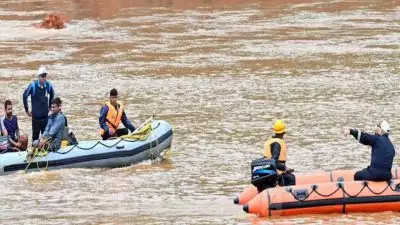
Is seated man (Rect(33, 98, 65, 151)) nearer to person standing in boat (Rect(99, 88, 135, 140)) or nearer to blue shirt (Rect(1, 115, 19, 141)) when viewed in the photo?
blue shirt (Rect(1, 115, 19, 141))

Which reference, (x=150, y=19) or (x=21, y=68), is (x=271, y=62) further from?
(x=150, y=19)

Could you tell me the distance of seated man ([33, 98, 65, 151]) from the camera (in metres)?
15.3

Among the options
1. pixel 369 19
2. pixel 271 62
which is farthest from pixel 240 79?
pixel 369 19

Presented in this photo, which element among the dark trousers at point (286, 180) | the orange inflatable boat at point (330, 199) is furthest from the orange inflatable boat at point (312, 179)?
the orange inflatable boat at point (330, 199)

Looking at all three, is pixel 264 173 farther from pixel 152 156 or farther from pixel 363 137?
pixel 152 156

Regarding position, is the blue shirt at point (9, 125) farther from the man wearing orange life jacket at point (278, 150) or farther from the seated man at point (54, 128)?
the man wearing orange life jacket at point (278, 150)

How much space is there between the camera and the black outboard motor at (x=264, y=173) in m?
12.3

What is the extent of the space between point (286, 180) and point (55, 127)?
4283 mm

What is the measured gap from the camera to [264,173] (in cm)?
1239

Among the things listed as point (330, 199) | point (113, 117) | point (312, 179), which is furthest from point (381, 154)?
point (113, 117)

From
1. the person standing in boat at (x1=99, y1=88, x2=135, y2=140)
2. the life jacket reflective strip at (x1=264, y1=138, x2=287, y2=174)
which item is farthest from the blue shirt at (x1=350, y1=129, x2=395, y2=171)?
the person standing in boat at (x1=99, y1=88, x2=135, y2=140)

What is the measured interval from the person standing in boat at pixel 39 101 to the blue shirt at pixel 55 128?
849 millimetres

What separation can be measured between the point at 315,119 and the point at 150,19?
2484cm

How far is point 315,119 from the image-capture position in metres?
20.2
